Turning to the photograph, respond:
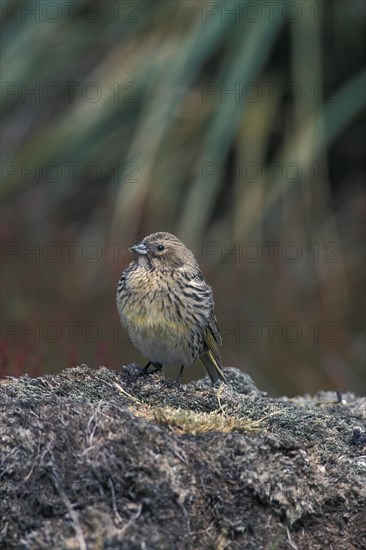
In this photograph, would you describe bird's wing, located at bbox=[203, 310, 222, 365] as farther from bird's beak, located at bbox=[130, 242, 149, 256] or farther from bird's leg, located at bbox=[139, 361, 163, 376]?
bird's beak, located at bbox=[130, 242, 149, 256]

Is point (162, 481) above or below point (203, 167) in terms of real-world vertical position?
below

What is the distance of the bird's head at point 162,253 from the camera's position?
6273 millimetres

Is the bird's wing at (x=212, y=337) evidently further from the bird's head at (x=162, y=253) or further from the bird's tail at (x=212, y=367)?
the bird's head at (x=162, y=253)

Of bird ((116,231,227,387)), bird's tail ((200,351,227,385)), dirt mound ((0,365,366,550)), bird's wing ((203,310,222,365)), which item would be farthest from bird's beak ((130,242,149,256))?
dirt mound ((0,365,366,550))

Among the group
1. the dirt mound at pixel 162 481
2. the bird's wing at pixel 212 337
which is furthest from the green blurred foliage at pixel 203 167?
the dirt mound at pixel 162 481

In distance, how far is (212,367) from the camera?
20.7 ft

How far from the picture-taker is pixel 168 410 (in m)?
4.34

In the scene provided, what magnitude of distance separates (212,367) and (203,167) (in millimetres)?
4086

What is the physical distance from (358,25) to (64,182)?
3083mm

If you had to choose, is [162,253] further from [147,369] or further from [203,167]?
[203,167]

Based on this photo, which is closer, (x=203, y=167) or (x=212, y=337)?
(x=212, y=337)

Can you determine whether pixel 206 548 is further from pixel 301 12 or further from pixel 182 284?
pixel 301 12

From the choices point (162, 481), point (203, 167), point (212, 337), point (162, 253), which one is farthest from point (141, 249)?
point (203, 167)

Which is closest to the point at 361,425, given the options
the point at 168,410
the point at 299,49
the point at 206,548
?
the point at 168,410
